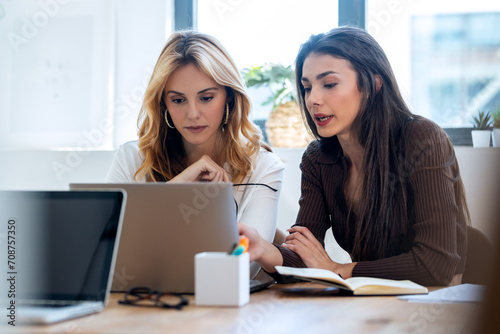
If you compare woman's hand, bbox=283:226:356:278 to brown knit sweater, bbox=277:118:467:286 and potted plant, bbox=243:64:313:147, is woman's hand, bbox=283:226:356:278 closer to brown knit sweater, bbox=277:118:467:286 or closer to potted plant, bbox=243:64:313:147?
brown knit sweater, bbox=277:118:467:286

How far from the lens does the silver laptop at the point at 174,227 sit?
1034 millimetres

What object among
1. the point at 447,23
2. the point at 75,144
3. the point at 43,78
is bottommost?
the point at 75,144

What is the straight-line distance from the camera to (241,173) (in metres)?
1.81

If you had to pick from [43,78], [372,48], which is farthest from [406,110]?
[43,78]

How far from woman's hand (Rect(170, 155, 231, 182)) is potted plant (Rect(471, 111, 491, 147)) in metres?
1.55

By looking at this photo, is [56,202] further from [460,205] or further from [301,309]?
[460,205]

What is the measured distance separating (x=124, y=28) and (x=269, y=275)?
2.25 metres

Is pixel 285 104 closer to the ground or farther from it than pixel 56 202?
farther from it

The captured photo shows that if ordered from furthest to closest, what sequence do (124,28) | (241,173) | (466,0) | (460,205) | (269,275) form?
(124,28) → (466,0) → (241,173) → (460,205) → (269,275)

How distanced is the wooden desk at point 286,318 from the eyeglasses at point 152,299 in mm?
17

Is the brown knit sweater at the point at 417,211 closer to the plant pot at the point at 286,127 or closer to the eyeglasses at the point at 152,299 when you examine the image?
the eyeglasses at the point at 152,299

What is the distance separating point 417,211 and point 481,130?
1.42m

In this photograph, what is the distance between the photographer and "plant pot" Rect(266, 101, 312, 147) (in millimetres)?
2863

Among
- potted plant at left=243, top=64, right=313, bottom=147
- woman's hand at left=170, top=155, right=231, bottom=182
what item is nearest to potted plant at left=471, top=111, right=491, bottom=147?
potted plant at left=243, top=64, right=313, bottom=147
